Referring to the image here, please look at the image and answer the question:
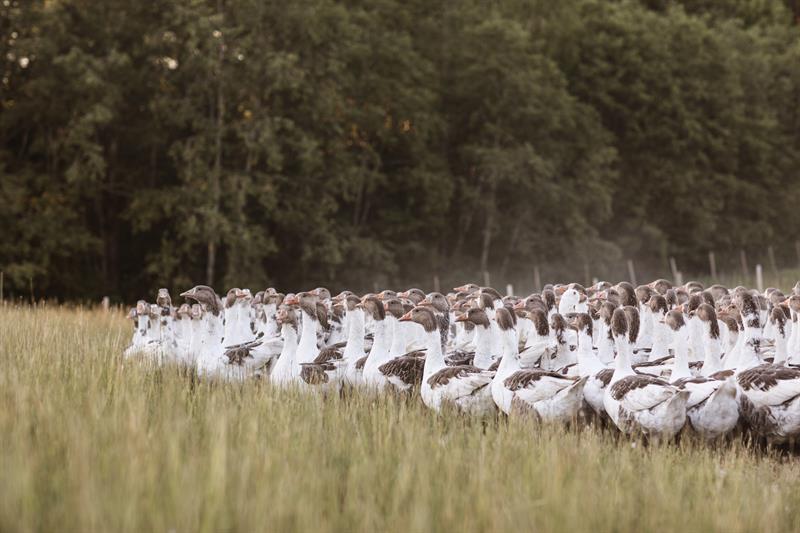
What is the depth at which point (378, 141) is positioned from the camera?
138ft

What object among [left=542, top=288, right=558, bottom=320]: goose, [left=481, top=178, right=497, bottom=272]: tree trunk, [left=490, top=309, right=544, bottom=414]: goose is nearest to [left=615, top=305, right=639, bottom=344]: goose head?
[left=490, top=309, right=544, bottom=414]: goose

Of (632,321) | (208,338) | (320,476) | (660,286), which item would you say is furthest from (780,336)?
(208,338)

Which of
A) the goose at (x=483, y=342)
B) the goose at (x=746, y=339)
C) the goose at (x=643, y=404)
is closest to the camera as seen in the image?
the goose at (x=643, y=404)

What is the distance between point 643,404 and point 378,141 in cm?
3416

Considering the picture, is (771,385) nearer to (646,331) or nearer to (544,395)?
(544,395)

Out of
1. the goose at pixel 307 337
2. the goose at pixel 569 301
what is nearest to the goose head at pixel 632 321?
the goose at pixel 307 337

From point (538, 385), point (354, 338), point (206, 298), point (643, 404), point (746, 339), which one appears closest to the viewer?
point (643, 404)

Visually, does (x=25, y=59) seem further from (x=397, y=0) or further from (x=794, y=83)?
(x=794, y=83)

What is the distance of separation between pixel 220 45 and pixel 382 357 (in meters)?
23.2

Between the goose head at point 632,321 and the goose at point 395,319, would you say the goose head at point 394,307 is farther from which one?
the goose head at point 632,321

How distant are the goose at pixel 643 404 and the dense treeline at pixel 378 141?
19.6 m

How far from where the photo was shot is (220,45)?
104ft

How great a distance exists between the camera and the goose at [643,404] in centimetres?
855

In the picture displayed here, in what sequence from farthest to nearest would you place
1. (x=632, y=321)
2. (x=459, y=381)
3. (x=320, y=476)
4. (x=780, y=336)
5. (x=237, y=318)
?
1. (x=237, y=318)
2. (x=780, y=336)
3. (x=632, y=321)
4. (x=459, y=381)
5. (x=320, y=476)
